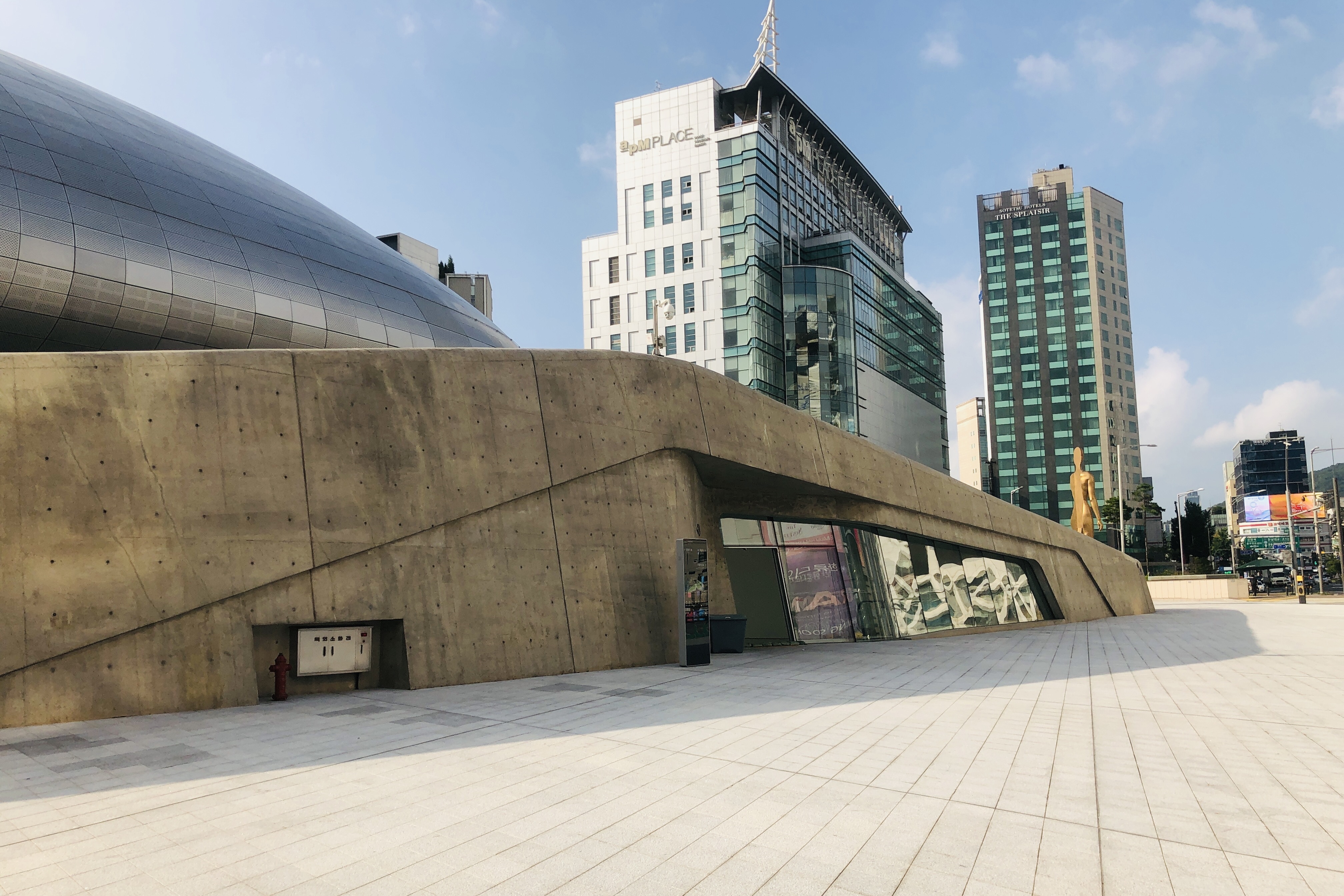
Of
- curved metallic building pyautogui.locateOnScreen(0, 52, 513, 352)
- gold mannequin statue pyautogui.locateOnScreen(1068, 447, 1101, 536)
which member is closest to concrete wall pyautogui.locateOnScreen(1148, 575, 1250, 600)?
gold mannequin statue pyautogui.locateOnScreen(1068, 447, 1101, 536)

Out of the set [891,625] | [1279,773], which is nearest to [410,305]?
[891,625]

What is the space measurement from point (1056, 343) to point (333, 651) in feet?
437

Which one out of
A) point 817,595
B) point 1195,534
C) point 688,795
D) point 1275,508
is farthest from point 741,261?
point 1275,508

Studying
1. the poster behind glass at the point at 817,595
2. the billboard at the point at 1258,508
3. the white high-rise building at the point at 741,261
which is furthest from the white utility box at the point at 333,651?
the billboard at the point at 1258,508

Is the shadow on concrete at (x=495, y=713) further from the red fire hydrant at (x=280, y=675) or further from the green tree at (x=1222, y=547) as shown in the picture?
the green tree at (x=1222, y=547)

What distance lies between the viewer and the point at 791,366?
6531 cm

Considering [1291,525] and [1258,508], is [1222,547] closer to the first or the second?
[1258,508]

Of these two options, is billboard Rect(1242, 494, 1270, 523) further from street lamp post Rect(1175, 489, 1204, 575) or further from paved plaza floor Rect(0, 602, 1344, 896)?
paved plaza floor Rect(0, 602, 1344, 896)

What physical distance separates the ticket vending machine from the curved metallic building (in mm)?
9085

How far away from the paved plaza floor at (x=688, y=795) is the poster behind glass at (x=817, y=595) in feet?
28.6

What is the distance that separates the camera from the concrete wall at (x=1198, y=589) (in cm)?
5256

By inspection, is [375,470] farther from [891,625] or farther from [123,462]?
[891,625]

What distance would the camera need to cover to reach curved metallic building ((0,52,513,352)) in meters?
13.2

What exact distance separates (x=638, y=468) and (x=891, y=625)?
36.1 feet
